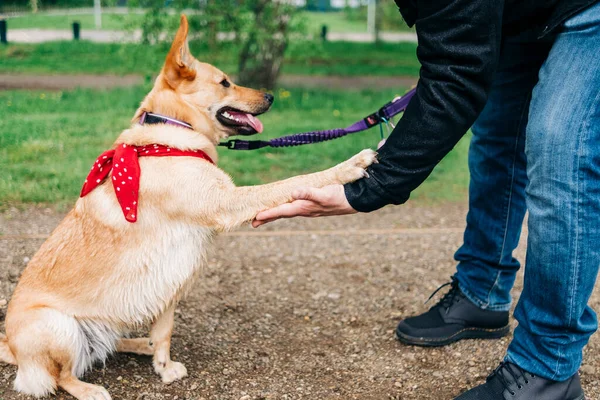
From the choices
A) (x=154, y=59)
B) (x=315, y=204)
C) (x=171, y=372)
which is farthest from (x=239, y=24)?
(x=315, y=204)

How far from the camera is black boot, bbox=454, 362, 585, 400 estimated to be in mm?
2354

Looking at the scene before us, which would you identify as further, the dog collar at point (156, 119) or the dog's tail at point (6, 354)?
the dog collar at point (156, 119)

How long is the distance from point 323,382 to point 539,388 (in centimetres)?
93

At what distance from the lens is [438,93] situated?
2.18m

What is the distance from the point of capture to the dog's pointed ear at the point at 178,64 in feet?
10.0

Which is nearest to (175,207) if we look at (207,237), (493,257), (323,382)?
(207,237)

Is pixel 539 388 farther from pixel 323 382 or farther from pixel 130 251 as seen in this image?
pixel 130 251

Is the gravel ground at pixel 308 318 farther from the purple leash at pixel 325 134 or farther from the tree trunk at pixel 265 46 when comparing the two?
the tree trunk at pixel 265 46

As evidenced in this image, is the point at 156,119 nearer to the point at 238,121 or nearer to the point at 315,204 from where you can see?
the point at 238,121

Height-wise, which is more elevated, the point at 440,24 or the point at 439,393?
the point at 440,24

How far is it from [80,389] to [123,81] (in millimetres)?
9868

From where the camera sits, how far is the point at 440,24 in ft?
6.86

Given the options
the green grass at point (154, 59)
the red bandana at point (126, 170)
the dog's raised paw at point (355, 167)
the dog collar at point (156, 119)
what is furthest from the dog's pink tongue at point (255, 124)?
the green grass at point (154, 59)

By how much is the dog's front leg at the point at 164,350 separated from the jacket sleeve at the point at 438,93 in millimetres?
1088
